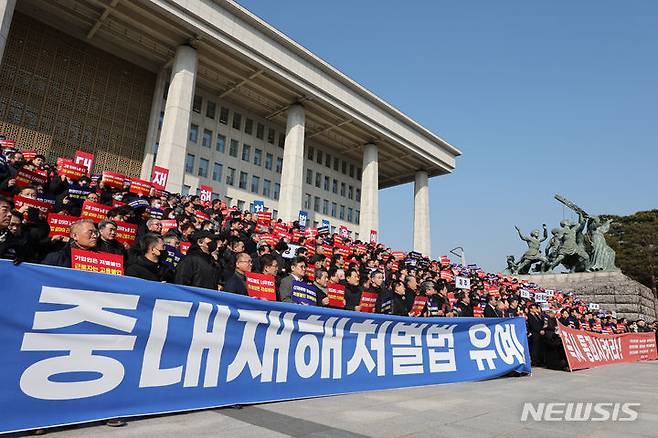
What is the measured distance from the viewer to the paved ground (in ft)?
11.7

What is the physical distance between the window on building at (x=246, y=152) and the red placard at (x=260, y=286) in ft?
121

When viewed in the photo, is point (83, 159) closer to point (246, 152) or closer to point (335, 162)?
point (246, 152)

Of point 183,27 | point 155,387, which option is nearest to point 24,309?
point 155,387

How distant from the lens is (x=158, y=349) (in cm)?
390

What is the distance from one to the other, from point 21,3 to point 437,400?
35.1 metres

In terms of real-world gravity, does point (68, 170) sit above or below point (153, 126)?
below

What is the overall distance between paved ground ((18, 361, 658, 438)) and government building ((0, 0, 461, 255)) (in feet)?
81.5

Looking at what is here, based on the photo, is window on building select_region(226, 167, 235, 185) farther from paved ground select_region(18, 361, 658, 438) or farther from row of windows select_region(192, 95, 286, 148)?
paved ground select_region(18, 361, 658, 438)

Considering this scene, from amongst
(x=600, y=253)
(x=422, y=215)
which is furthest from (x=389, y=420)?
(x=422, y=215)

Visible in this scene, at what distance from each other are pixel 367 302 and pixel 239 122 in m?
37.1

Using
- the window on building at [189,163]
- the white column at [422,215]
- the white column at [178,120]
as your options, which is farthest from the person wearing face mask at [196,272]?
the white column at [422,215]

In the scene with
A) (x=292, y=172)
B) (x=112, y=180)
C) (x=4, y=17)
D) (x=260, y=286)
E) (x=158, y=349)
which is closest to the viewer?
(x=158, y=349)

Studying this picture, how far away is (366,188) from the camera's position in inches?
1702

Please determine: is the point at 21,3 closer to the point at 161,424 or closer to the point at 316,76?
the point at 316,76
